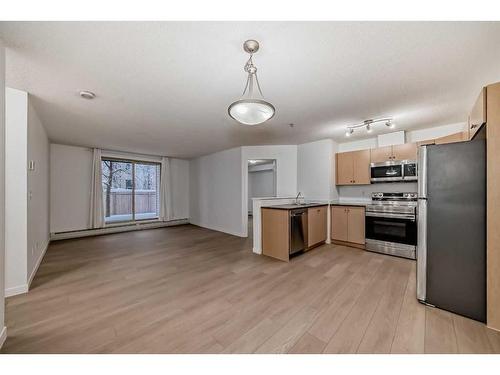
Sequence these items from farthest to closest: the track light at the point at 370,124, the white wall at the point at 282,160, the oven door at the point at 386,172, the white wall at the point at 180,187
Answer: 1. the white wall at the point at 180,187
2. the white wall at the point at 282,160
3. the oven door at the point at 386,172
4. the track light at the point at 370,124

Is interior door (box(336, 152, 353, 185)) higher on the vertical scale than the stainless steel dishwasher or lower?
higher

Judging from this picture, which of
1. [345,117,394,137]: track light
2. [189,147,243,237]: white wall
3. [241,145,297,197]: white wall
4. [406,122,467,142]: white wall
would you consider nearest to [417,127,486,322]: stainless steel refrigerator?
[345,117,394,137]: track light

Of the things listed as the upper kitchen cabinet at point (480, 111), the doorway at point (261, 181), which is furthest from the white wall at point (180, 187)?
the upper kitchen cabinet at point (480, 111)

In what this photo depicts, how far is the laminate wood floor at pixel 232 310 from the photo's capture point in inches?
61.4

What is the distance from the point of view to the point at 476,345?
1.55 metres

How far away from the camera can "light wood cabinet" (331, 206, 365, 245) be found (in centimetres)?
413

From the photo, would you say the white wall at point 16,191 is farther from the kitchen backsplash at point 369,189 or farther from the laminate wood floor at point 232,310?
the kitchen backsplash at point 369,189

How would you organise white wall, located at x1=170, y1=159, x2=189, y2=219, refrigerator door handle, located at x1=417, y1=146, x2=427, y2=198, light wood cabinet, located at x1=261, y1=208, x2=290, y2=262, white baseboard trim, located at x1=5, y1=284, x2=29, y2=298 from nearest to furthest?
refrigerator door handle, located at x1=417, y1=146, x2=427, y2=198 < white baseboard trim, located at x1=5, y1=284, x2=29, y2=298 < light wood cabinet, located at x1=261, y1=208, x2=290, y2=262 < white wall, located at x1=170, y1=159, x2=189, y2=219

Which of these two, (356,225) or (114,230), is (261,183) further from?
(114,230)

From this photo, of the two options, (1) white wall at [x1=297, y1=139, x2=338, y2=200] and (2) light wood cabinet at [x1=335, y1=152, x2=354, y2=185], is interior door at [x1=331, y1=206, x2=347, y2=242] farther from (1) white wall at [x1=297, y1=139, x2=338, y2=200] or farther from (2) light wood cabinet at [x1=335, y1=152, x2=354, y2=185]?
(2) light wood cabinet at [x1=335, y1=152, x2=354, y2=185]

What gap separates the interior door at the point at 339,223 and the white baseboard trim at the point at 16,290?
5082mm

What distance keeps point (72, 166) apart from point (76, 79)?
14.4 feet

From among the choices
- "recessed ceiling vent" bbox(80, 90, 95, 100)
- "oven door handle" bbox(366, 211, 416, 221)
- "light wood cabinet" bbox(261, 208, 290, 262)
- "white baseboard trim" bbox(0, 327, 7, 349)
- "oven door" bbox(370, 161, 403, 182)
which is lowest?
"white baseboard trim" bbox(0, 327, 7, 349)

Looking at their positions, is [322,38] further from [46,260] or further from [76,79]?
[46,260]
